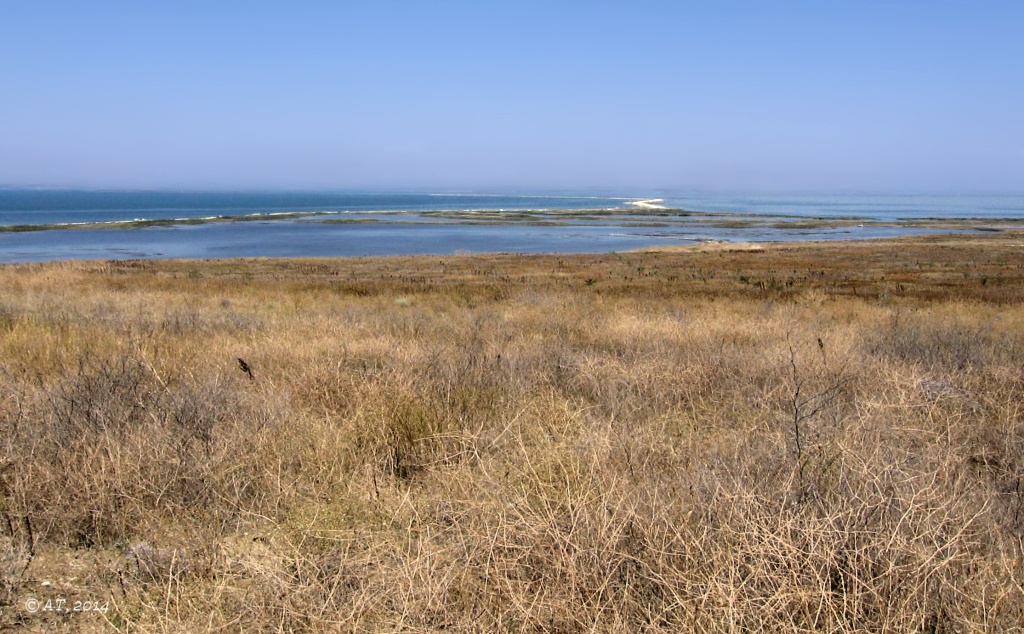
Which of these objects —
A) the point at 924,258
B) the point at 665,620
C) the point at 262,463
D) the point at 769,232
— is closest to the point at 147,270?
the point at 262,463

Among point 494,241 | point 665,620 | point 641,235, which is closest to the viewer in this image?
point 665,620

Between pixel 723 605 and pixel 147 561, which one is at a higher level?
pixel 723 605

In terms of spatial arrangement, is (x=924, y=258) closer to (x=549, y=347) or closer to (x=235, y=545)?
(x=549, y=347)

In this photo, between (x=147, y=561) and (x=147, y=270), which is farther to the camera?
(x=147, y=270)

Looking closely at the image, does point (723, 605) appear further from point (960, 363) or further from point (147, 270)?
point (147, 270)

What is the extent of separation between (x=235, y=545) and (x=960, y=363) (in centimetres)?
831

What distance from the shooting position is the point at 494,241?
6731cm

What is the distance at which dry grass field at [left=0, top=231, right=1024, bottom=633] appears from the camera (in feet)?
8.54

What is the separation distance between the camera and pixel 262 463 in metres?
4.34

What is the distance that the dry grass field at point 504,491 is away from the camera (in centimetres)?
260

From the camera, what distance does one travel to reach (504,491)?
3422 mm

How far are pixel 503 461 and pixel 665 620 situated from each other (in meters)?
1.92

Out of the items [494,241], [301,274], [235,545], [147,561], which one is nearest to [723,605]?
[235,545]

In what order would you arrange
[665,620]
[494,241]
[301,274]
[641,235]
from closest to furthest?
[665,620]
[301,274]
[494,241]
[641,235]
